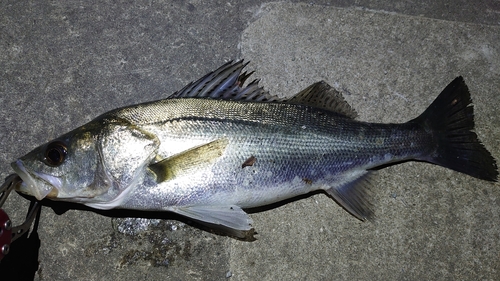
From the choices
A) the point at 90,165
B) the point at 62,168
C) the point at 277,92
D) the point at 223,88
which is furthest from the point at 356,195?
the point at 62,168

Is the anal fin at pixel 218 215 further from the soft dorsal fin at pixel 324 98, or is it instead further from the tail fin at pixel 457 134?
the tail fin at pixel 457 134

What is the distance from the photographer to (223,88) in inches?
95.6

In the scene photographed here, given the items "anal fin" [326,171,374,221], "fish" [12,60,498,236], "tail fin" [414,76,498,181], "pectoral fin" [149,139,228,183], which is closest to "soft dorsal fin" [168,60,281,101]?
"fish" [12,60,498,236]

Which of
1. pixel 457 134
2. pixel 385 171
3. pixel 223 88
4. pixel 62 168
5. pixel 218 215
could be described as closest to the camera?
pixel 62 168

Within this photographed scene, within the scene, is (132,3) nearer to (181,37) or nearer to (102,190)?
(181,37)

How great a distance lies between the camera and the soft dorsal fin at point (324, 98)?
99.6 inches

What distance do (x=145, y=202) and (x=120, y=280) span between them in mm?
693

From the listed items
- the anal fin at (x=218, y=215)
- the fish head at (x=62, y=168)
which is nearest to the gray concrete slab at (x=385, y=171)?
the anal fin at (x=218, y=215)

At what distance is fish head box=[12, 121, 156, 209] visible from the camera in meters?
2.15

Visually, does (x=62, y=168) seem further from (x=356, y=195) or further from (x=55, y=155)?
(x=356, y=195)

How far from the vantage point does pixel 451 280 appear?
263cm

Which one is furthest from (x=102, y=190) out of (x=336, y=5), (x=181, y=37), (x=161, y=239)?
(x=336, y=5)

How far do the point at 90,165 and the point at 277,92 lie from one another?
1.38 metres

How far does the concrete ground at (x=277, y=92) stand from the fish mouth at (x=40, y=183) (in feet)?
1.66
